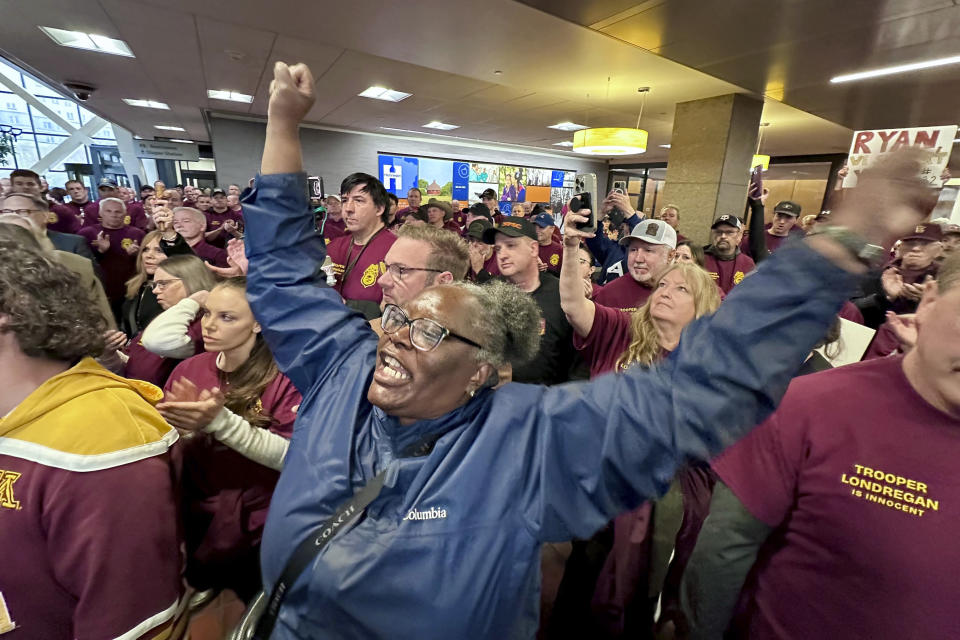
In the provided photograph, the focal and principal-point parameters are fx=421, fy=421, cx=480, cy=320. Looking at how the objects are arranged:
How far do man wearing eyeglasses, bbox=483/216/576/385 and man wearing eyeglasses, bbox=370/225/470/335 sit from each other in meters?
0.62

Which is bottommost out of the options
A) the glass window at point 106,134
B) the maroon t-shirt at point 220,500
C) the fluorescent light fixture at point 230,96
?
the maroon t-shirt at point 220,500

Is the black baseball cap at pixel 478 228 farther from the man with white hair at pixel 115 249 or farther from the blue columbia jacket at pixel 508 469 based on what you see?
the man with white hair at pixel 115 249

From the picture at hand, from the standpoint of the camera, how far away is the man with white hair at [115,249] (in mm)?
4254

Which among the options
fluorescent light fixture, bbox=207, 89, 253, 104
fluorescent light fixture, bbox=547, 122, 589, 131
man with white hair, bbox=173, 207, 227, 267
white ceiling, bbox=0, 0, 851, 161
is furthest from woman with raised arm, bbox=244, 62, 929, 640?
fluorescent light fixture, bbox=547, 122, 589, 131

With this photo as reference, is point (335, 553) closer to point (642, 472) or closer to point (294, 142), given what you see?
point (642, 472)

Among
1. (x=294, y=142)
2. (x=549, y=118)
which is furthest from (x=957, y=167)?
(x=294, y=142)

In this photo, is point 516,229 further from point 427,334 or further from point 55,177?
point 55,177

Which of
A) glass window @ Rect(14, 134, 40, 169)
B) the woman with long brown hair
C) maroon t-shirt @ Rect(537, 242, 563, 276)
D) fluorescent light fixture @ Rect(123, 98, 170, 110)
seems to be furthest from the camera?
glass window @ Rect(14, 134, 40, 169)

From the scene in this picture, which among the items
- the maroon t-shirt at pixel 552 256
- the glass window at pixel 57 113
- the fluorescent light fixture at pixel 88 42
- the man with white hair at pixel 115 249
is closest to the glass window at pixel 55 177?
the glass window at pixel 57 113

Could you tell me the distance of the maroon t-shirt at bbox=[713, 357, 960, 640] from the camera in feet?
2.88

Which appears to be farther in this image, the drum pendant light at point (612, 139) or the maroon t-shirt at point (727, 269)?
the drum pendant light at point (612, 139)

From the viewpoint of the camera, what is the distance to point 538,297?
2.62 metres

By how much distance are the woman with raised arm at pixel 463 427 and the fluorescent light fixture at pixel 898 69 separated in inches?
247

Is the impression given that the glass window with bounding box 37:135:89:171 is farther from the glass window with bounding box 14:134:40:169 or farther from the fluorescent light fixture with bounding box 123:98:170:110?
the fluorescent light fixture with bounding box 123:98:170:110
